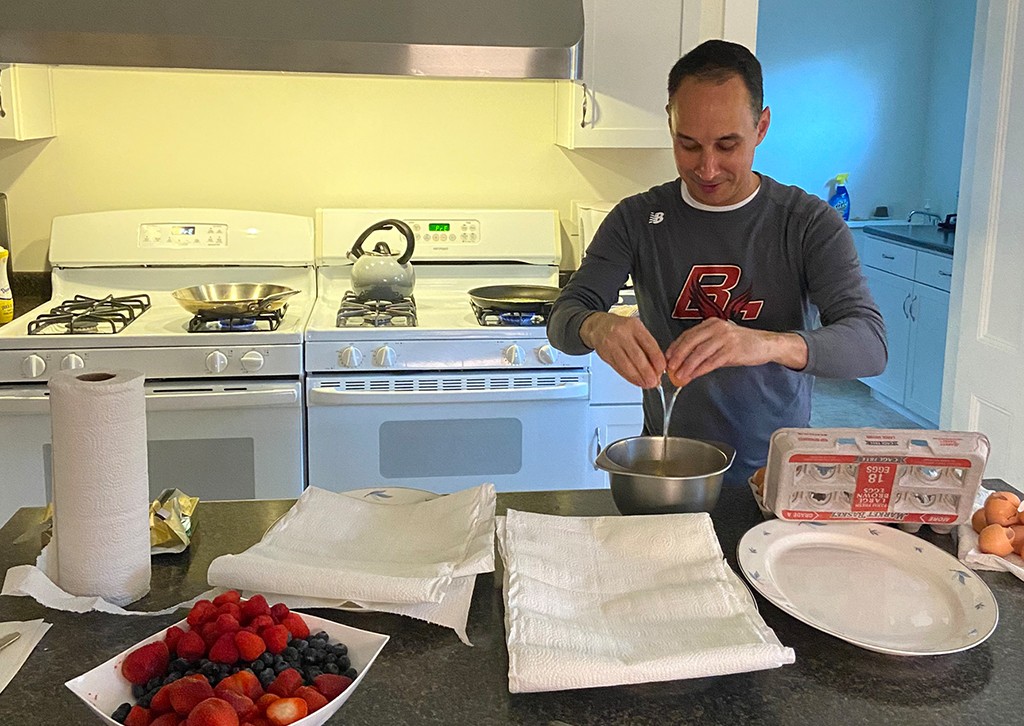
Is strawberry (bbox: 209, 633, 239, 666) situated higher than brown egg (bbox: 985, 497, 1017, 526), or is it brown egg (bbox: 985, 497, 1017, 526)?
brown egg (bbox: 985, 497, 1017, 526)

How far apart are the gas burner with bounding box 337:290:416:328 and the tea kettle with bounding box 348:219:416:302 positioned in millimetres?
26

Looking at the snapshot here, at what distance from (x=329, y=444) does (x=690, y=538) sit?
1.73 m

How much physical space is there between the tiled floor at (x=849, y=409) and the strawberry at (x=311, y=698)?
4159 millimetres

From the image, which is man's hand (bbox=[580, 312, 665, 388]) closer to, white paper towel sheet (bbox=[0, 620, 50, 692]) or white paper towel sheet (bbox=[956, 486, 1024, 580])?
white paper towel sheet (bbox=[956, 486, 1024, 580])

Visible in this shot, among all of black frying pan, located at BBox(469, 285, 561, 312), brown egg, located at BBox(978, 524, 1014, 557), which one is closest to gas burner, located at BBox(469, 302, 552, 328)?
black frying pan, located at BBox(469, 285, 561, 312)

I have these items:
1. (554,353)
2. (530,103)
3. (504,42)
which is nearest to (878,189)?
(530,103)

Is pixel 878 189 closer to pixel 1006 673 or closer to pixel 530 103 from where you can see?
pixel 530 103

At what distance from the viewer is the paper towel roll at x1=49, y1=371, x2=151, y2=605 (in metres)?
1.25

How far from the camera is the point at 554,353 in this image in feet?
9.60

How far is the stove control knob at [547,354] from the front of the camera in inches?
115

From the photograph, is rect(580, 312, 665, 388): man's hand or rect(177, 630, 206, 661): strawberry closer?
rect(177, 630, 206, 661): strawberry

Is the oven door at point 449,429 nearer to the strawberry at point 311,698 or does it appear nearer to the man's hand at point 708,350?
the man's hand at point 708,350

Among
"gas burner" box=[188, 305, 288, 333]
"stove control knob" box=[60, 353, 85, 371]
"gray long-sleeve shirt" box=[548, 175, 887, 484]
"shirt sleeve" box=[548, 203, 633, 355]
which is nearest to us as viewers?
"gray long-sleeve shirt" box=[548, 175, 887, 484]

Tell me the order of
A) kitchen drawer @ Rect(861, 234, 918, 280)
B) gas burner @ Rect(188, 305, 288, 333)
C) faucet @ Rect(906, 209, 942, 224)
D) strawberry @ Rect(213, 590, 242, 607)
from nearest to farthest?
strawberry @ Rect(213, 590, 242, 607) → gas burner @ Rect(188, 305, 288, 333) → kitchen drawer @ Rect(861, 234, 918, 280) → faucet @ Rect(906, 209, 942, 224)
